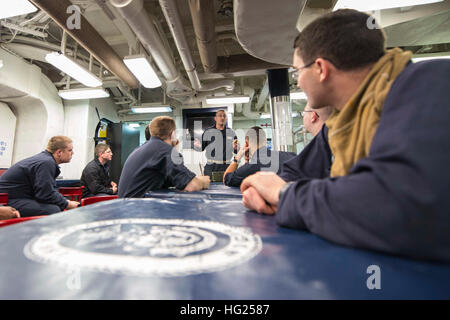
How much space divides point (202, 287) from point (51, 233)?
430 mm

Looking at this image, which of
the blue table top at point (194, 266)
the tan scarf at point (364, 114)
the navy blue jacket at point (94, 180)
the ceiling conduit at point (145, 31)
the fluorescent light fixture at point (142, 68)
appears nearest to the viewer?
the blue table top at point (194, 266)

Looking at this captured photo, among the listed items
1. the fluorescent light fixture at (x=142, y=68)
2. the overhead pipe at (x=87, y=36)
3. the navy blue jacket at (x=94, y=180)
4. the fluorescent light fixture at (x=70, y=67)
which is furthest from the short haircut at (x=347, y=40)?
the fluorescent light fixture at (x=70, y=67)

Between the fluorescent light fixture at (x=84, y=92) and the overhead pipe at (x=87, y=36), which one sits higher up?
the overhead pipe at (x=87, y=36)

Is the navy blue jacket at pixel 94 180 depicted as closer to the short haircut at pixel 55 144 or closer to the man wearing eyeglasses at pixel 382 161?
the short haircut at pixel 55 144

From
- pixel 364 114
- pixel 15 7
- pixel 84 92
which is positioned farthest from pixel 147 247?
pixel 84 92

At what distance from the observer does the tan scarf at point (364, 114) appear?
1.67 feet

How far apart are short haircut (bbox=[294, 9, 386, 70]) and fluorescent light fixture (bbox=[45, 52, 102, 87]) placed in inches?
144

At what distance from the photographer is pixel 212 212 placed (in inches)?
28.7

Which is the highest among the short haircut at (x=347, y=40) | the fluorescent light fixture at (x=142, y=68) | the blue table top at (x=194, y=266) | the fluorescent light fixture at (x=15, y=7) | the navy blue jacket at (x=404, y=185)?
the fluorescent light fixture at (x=15, y=7)

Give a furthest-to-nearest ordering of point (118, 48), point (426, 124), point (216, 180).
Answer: point (118, 48)
point (216, 180)
point (426, 124)

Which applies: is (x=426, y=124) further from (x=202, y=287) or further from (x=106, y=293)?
(x=106, y=293)

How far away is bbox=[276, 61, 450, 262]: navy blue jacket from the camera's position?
339mm

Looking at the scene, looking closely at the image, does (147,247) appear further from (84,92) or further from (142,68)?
(84,92)
